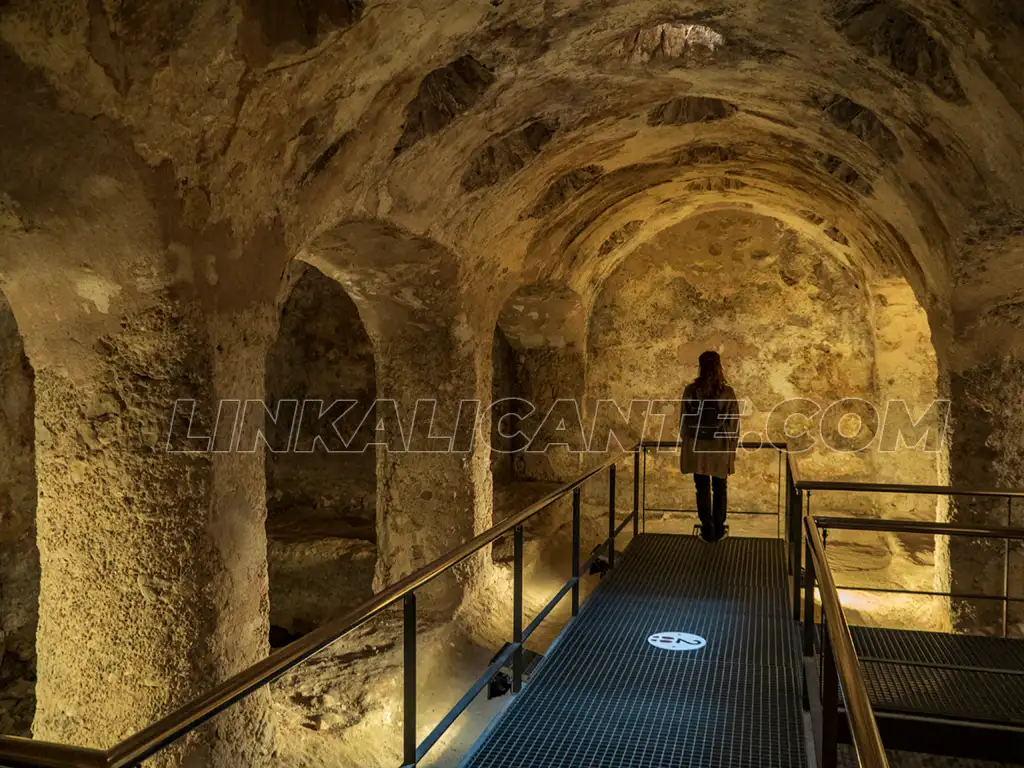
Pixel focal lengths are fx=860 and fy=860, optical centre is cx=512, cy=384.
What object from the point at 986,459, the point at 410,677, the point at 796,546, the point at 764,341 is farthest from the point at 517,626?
the point at 764,341

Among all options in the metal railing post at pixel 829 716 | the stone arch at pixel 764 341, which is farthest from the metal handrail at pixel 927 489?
the stone arch at pixel 764 341

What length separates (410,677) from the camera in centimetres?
261

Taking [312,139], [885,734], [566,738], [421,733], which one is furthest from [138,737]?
[421,733]

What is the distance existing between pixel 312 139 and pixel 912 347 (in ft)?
24.6

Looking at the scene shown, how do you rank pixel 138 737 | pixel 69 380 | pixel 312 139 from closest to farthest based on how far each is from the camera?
pixel 138 737, pixel 69 380, pixel 312 139

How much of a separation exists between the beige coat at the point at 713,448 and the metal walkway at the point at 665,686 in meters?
0.81

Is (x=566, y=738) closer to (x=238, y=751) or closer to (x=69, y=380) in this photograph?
(x=238, y=751)

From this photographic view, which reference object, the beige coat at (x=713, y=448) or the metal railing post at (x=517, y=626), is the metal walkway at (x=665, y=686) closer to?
the metal railing post at (x=517, y=626)

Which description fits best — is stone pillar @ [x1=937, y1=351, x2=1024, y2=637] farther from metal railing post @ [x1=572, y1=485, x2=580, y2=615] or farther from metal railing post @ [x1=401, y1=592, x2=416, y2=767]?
metal railing post @ [x1=401, y1=592, x2=416, y2=767]

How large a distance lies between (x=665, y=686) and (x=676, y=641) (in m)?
0.64

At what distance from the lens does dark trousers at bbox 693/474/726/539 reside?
6.44 metres

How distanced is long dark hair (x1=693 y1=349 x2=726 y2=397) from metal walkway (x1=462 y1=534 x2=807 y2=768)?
1.25 m

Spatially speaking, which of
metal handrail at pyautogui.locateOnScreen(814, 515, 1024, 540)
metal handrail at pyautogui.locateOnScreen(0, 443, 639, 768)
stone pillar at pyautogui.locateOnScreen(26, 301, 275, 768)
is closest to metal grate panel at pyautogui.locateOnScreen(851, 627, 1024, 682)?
metal handrail at pyautogui.locateOnScreen(814, 515, 1024, 540)

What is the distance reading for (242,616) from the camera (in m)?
3.73
